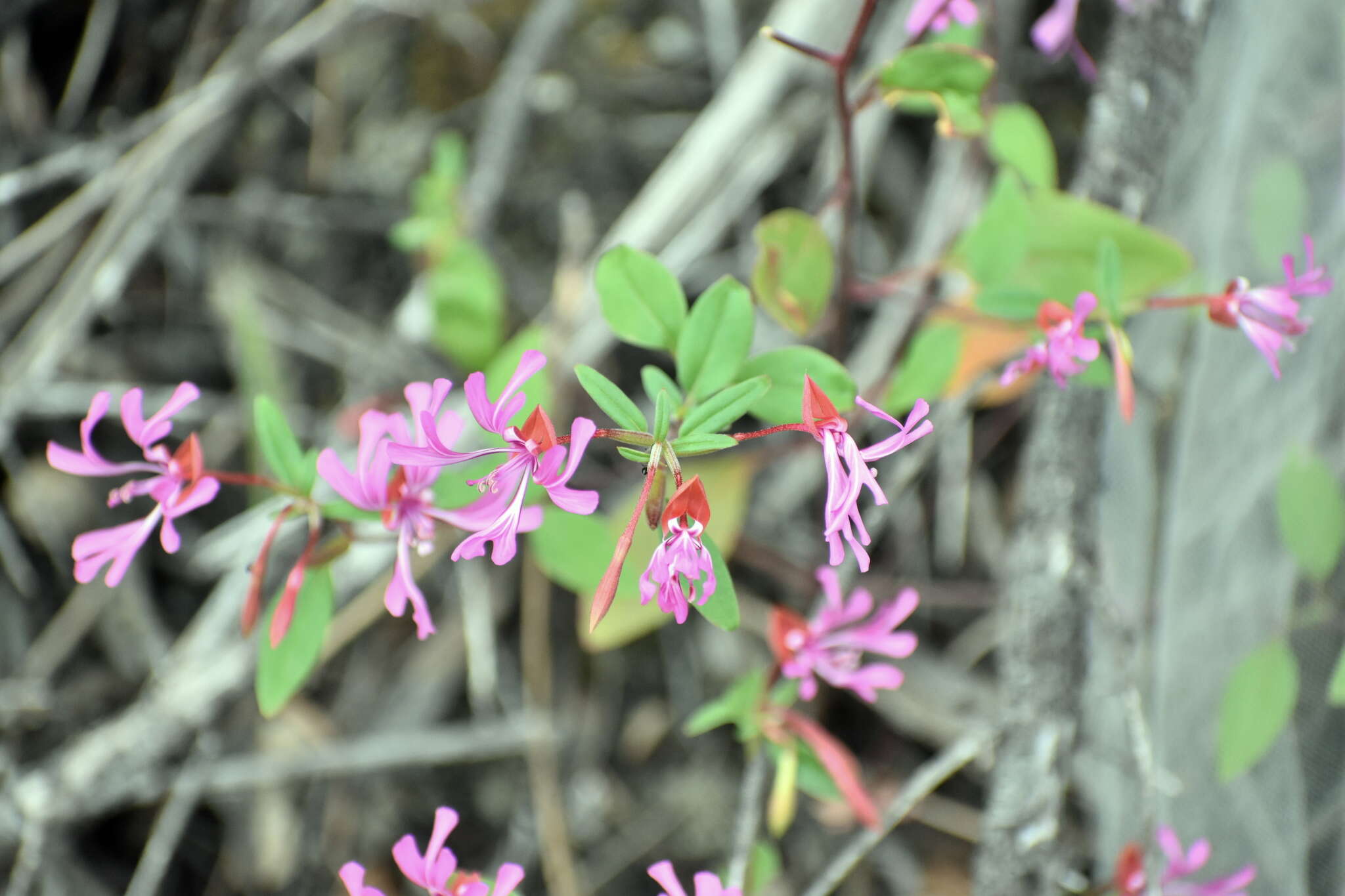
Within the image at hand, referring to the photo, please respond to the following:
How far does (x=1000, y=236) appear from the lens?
133 centimetres

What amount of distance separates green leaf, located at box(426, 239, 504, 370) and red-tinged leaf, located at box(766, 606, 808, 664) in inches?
37.4

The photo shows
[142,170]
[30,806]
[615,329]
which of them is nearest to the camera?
[615,329]

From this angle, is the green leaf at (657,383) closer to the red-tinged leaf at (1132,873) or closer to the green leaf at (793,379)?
the green leaf at (793,379)

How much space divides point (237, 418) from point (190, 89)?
0.72m

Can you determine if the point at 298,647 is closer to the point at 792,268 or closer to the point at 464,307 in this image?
the point at 792,268

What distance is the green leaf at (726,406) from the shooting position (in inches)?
36.9

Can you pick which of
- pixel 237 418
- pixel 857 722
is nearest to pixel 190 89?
pixel 237 418

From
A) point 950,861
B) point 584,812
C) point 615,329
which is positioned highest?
point 615,329

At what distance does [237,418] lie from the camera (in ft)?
6.70

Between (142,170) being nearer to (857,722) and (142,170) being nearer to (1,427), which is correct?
(1,427)

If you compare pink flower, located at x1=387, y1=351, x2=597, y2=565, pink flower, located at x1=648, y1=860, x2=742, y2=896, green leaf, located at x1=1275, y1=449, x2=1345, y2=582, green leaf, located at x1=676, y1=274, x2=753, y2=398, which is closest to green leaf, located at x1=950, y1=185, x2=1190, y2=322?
green leaf, located at x1=1275, y1=449, x2=1345, y2=582

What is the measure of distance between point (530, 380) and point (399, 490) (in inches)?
14.2

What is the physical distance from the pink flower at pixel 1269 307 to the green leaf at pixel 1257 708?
20.7 inches

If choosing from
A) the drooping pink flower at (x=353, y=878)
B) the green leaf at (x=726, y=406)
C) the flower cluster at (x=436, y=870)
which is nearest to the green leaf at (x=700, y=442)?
the green leaf at (x=726, y=406)
